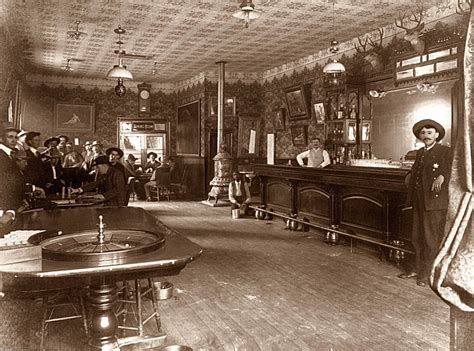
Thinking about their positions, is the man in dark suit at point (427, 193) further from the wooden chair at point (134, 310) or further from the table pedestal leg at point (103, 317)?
the table pedestal leg at point (103, 317)

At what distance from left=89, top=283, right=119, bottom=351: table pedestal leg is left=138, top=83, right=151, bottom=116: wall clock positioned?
44.2ft

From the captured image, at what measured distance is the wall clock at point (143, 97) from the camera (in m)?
15.7

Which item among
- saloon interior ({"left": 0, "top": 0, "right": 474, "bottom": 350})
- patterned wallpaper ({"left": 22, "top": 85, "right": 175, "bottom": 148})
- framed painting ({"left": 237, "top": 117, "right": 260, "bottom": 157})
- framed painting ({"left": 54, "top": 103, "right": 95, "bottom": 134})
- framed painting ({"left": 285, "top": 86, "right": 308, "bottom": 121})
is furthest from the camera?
framed painting ({"left": 54, "top": 103, "right": 95, "bottom": 134})

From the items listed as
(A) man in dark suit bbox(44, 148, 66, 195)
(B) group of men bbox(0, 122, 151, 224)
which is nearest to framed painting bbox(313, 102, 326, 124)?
(B) group of men bbox(0, 122, 151, 224)

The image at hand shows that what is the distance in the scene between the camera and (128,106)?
1567 centimetres

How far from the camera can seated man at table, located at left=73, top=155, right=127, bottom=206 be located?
594 cm

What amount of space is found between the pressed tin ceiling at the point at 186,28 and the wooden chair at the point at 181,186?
11.5 ft

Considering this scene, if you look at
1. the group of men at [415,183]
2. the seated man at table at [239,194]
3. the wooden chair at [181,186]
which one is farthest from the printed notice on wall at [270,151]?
the group of men at [415,183]

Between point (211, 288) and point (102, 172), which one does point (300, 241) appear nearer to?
point (211, 288)

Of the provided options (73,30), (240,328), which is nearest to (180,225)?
(73,30)

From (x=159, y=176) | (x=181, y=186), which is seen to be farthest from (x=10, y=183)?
(x=181, y=186)

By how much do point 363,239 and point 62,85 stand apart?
12.0 meters

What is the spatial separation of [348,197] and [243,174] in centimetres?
462

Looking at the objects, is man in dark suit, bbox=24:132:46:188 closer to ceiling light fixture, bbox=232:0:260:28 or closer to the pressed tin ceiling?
the pressed tin ceiling
